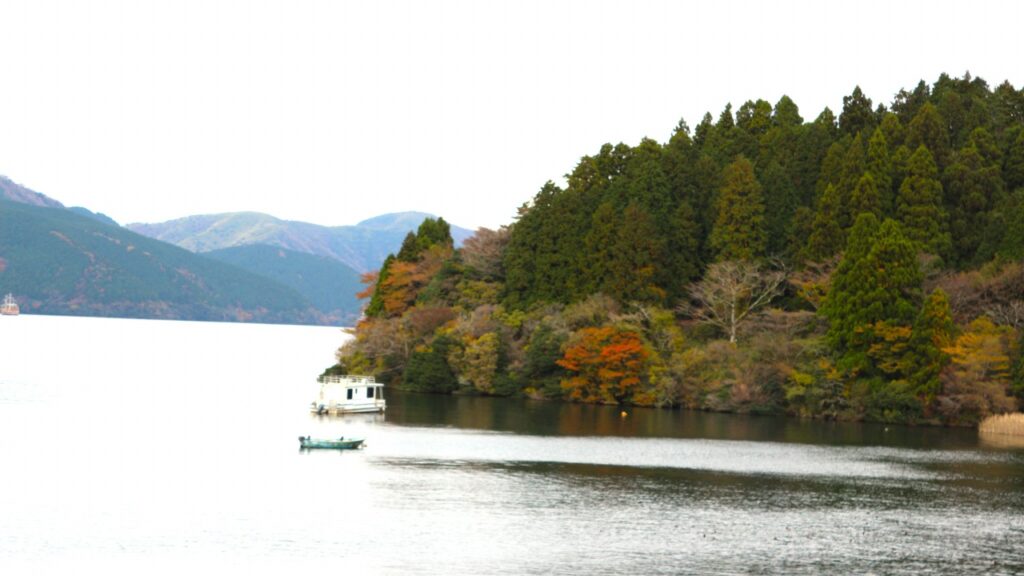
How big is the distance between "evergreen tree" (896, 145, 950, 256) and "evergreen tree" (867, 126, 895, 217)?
2.93 feet

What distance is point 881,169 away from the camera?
88.9 m

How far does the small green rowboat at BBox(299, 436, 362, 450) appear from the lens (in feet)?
190

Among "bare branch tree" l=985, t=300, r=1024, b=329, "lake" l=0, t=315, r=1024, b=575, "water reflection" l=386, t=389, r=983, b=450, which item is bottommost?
"lake" l=0, t=315, r=1024, b=575

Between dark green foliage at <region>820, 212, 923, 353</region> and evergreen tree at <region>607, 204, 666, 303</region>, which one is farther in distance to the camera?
evergreen tree at <region>607, 204, 666, 303</region>

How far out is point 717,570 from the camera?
33094 millimetres

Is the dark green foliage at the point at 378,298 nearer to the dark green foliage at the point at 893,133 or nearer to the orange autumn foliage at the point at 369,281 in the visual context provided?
the orange autumn foliage at the point at 369,281

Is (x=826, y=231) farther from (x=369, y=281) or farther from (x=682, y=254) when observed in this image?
(x=369, y=281)

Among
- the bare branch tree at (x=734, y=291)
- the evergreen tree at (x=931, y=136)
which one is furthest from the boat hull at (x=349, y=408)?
the evergreen tree at (x=931, y=136)

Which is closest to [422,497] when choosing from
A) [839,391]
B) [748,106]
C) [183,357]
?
[839,391]

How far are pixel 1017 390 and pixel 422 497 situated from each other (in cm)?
4435

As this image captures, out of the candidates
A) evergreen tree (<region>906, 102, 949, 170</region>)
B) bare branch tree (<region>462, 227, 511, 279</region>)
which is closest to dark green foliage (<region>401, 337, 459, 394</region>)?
bare branch tree (<region>462, 227, 511, 279</region>)

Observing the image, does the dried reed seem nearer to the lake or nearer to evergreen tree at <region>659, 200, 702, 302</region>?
the lake

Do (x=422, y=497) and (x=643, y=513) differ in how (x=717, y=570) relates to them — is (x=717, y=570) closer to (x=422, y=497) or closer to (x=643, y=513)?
(x=643, y=513)

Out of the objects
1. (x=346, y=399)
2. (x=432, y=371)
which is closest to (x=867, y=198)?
(x=432, y=371)
